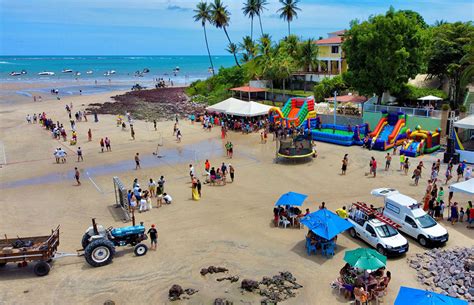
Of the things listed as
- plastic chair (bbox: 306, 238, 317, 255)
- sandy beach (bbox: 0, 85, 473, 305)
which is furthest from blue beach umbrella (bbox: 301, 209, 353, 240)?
sandy beach (bbox: 0, 85, 473, 305)

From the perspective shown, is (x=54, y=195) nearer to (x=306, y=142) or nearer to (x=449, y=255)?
(x=306, y=142)

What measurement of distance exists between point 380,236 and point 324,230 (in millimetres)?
2274

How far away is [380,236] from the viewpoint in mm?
15570

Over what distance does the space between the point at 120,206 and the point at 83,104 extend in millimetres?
43620

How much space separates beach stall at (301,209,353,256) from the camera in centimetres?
1532

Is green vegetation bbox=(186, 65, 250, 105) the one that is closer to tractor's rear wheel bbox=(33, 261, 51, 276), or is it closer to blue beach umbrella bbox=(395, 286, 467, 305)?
tractor's rear wheel bbox=(33, 261, 51, 276)

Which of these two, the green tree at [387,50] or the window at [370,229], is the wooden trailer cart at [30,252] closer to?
the window at [370,229]

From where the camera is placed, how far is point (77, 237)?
691 inches

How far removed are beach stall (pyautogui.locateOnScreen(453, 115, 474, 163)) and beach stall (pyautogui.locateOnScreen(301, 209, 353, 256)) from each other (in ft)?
51.0

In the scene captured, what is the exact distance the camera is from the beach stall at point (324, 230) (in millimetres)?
15324

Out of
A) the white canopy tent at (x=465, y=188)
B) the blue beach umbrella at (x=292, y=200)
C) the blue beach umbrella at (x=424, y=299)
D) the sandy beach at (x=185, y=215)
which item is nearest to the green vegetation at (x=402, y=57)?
the sandy beach at (x=185, y=215)

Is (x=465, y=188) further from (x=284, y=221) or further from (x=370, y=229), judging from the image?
(x=284, y=221)

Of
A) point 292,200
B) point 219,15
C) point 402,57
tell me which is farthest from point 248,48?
point 292,200

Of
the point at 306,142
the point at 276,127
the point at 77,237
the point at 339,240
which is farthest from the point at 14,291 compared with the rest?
the point at 276,127
